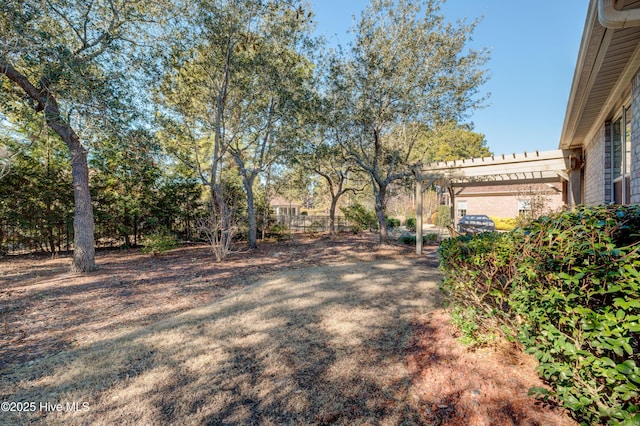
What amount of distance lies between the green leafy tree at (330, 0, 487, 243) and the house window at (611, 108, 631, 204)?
244 inches

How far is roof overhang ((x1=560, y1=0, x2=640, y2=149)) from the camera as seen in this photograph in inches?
110

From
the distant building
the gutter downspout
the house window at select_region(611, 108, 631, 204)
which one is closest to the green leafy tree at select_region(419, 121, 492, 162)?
the distant building

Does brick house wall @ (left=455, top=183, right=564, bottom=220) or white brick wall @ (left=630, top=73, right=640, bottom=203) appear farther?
brick house wall @ (left=455, top=183, right=564, bottom=220)

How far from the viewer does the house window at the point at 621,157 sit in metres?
3.98

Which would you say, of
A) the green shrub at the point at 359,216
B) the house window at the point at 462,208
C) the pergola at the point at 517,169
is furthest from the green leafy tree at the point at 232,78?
the house window at the point at 462,208

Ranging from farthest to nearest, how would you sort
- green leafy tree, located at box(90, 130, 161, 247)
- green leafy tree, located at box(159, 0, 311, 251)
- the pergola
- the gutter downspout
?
green leafy tree, located at box(90, 130, 161, 247) < green leafy tree, located at box(159, 0, 311, 251) < the pergola < the gutter downspout

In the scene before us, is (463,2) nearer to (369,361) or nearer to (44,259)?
(369,361)

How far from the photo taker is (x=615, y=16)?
93.0 inches


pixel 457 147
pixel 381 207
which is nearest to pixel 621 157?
pixel 381 207

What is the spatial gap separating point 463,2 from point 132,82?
10.6 metres

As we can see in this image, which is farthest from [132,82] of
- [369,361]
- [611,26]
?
[611,26]

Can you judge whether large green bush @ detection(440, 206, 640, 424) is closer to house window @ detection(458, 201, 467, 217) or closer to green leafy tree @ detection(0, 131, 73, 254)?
green leafy tree @ detection(0, 131, 73, 254)

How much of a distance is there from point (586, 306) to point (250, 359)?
9.98 feet

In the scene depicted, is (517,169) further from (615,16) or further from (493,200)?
(493,200)
